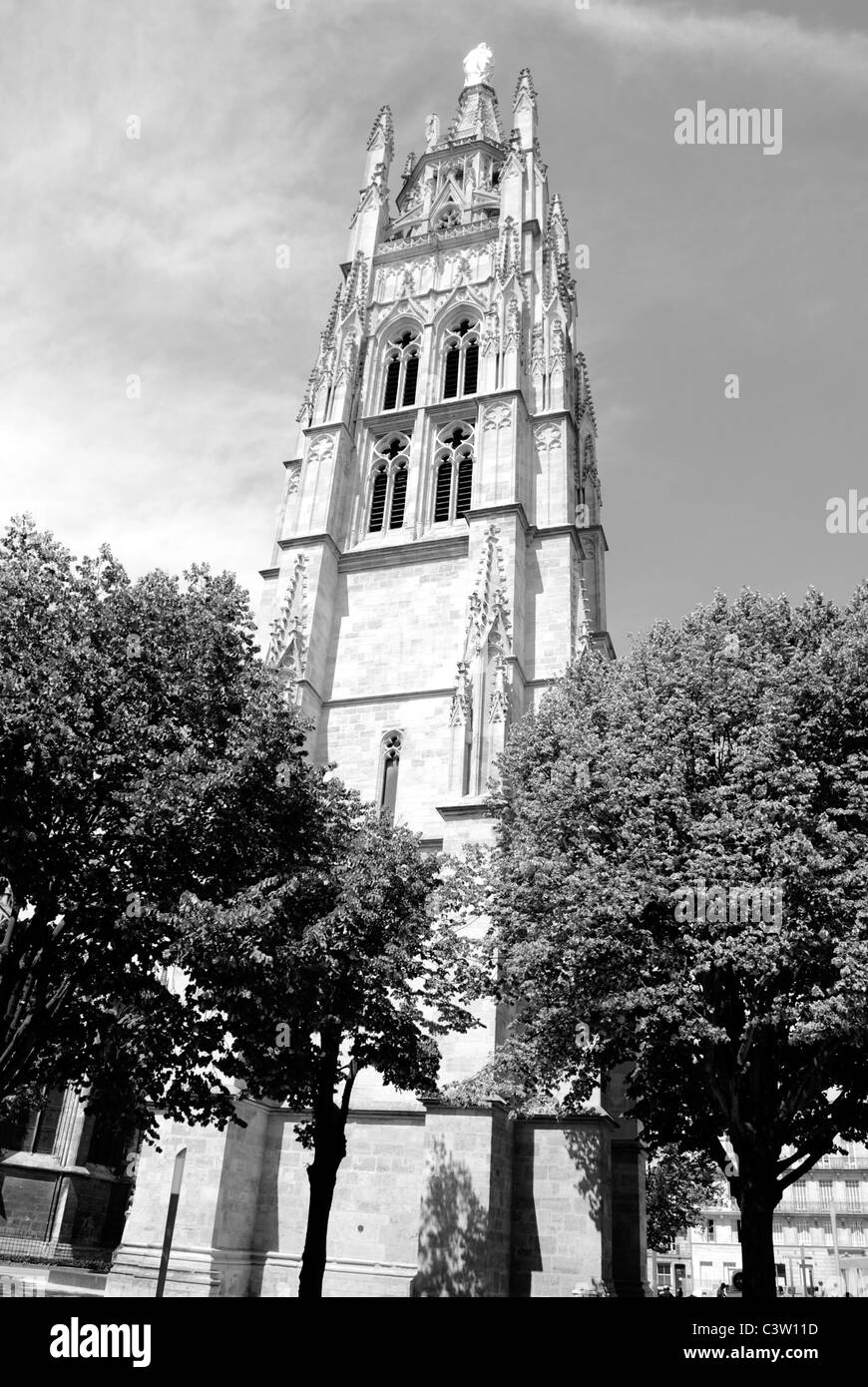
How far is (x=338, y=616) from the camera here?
32.5 meters

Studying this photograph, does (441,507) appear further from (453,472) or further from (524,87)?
(524,87)

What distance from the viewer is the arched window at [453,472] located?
114 ft

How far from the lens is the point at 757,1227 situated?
615 inches

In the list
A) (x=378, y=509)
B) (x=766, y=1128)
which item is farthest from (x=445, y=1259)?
(x=378, y=509)

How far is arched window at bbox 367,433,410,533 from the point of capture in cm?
3525

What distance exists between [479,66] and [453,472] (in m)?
40.8

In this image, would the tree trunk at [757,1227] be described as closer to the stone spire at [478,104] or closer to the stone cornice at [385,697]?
the stone cornice at [385,697]

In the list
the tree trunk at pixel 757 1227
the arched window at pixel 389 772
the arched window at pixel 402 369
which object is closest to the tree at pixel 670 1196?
the arched window at pixel 389 772

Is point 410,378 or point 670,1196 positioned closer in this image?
point 410,378

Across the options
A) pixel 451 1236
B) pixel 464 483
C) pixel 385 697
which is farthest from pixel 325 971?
pixel 464 483

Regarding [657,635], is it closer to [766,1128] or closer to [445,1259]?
[766,1128]

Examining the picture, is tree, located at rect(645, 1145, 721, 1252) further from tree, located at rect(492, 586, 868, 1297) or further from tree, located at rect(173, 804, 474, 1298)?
tree, located at rect(173, 804, 474, 1298)

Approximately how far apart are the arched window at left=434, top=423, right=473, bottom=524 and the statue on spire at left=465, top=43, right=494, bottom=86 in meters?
36.2

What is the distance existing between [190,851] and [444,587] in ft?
61.0
